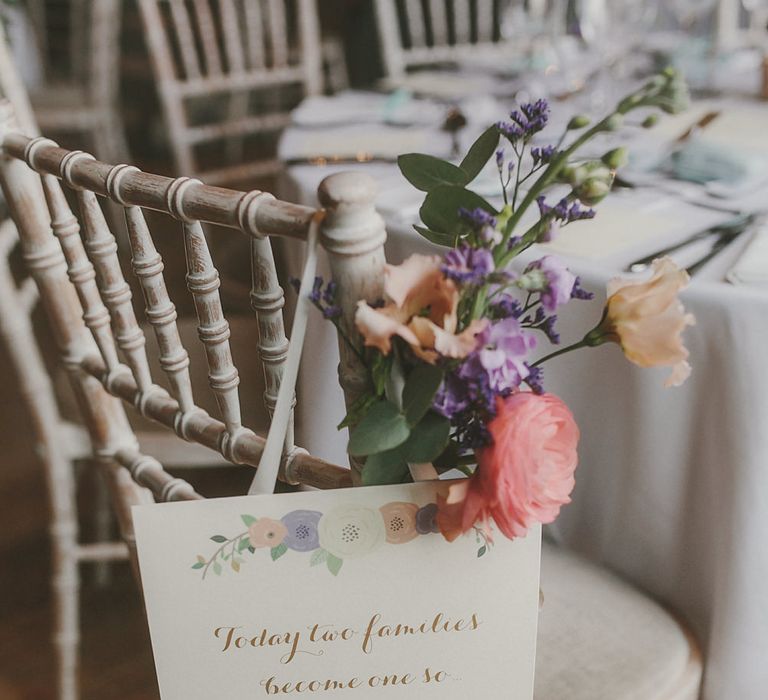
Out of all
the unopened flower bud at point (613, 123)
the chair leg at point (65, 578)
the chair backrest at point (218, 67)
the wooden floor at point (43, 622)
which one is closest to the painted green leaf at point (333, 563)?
the unopened flower bud at point (613, 123)

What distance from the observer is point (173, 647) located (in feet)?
1.84

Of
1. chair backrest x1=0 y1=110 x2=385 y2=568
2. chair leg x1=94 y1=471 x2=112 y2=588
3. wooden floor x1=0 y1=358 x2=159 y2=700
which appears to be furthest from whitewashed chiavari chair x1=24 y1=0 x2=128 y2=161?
chair backrest x1=0 y1=110 x2=385 y2=568

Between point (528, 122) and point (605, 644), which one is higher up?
point (528, 122)

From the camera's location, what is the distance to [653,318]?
0.47 metres

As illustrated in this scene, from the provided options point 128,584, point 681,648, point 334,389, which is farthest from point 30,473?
point 681,648

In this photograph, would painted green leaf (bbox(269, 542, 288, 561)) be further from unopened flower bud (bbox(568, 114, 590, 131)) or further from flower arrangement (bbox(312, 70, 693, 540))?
unopened flower bud (bbox(568, 114, 590, 131))

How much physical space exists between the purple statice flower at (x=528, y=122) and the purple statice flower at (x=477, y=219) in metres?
0.07

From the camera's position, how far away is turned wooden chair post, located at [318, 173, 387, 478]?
46cm

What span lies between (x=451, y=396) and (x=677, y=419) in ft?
1.42

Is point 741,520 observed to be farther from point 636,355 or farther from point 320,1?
point 320,1

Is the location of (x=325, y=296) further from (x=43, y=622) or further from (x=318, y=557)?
(x=43, y=622)

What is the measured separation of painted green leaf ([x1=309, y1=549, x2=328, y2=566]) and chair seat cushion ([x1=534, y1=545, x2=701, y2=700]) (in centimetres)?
38

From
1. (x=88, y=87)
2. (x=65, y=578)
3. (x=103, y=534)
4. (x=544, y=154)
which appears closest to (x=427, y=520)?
(x=544, y=154)

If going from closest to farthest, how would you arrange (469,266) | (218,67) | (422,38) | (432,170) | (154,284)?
(469,266), (432,170), (154,284), (218,67), (422,38)
